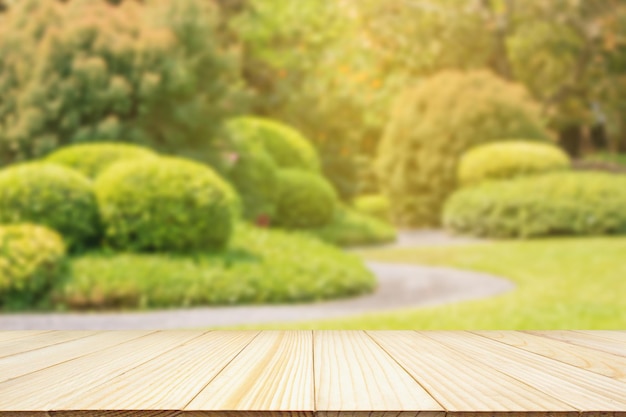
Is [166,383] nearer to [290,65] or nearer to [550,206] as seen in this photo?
[550,206]

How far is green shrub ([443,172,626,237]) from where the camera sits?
907 centimetres

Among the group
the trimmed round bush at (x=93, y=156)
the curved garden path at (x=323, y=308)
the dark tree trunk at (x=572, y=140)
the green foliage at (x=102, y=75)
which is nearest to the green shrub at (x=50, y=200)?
the trimmed round bush at (x=93, y=156)

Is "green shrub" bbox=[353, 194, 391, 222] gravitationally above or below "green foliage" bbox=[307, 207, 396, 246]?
above

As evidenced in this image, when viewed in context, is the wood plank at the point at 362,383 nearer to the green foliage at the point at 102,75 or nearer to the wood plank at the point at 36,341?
the wood plank at the point at 36,341

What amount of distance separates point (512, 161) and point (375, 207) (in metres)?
2.90

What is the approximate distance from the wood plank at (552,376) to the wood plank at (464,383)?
0.02 m

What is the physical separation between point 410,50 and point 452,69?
0.93 meters

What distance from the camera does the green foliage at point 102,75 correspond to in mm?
7207

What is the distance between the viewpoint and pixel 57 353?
4.18ft

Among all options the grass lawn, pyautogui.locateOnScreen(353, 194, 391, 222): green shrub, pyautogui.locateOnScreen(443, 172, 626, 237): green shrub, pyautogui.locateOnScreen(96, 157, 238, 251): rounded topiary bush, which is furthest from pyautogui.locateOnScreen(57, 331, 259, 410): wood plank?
pyautogui.locateOnScreen(353, 194, 391, 222): green shrub

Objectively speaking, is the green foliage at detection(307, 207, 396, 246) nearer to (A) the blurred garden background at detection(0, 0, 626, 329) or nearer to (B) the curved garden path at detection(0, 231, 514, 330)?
(A) the blurred garden background at detection(0, 0, 626, 329)

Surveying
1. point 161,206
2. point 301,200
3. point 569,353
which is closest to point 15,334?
point 569,353

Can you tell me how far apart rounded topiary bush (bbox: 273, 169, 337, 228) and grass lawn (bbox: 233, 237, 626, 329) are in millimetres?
991

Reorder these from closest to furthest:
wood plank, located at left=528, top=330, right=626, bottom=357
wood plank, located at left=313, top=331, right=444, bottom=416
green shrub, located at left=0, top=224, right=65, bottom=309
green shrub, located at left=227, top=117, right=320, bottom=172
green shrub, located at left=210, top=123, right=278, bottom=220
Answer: wood plank, located at left=313, top=331, right=444, bottom=416 < wood plank, located at left=528, top=330, right=626, bottom=357 < green shrub, located at left=0, top=224, right=65, bottom=309 < green shrub, located at left=210, top=123, right=278, bottom=220 < green shrub, located at left=227, top=117, right=320, bottom=172
